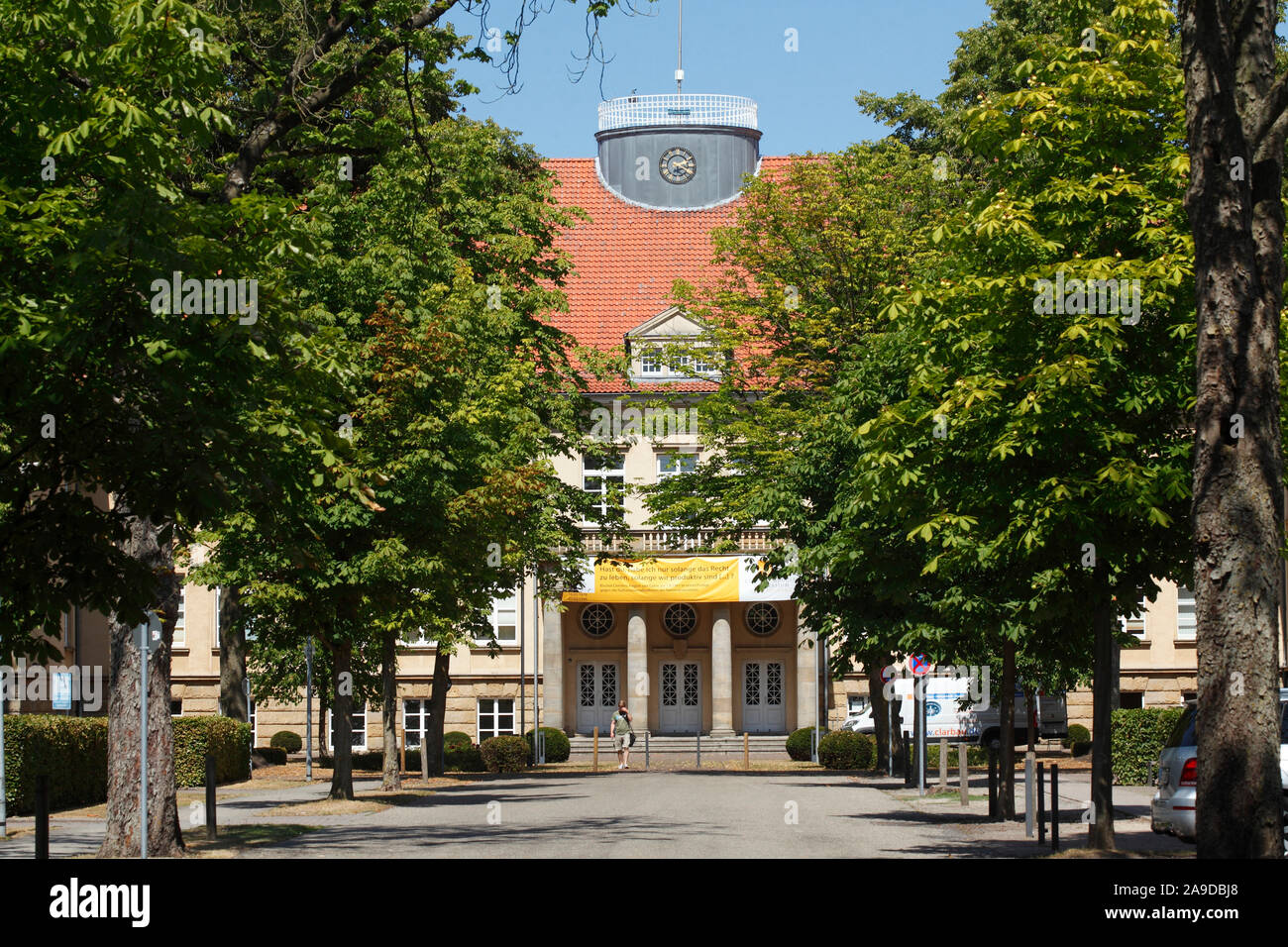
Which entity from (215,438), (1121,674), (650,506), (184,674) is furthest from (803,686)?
(215,438)

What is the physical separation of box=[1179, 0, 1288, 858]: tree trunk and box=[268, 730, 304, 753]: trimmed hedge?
42.6 m

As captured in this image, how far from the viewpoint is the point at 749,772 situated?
137ft

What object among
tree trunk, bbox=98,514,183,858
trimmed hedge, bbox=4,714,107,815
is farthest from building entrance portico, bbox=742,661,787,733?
tree trunk, bbox=98,514,183,858

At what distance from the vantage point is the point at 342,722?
88.6 feet

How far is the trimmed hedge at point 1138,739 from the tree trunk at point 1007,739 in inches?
179

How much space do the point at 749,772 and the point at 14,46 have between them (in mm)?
32691

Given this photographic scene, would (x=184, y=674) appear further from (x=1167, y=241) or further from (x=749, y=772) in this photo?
(x=1167, y=241)

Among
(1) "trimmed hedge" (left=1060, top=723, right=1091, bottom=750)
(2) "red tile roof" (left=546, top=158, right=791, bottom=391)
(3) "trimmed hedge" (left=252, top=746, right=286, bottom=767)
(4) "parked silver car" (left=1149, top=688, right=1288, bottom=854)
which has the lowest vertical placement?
(3) "trimmed hedge" (left=252, top=746, right=286, bottom=767)

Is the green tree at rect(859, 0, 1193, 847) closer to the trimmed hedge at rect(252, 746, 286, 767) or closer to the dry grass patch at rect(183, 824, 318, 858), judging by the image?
the dry grass patch at rect(183, 824, 318, 858)

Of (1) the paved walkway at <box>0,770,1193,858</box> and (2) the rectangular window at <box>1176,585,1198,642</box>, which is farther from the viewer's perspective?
(2) the rectangular window at <box>1176,585,1198,642</box>

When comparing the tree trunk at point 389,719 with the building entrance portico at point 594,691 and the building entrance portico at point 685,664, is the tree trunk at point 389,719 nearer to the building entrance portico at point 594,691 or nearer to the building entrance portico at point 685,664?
the building entrance portico at point 685,664

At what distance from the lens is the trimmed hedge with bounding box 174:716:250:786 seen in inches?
1364

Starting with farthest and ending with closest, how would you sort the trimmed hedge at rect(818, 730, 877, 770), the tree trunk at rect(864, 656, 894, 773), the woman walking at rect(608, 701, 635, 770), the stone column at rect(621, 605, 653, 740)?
the stone column at rect(621, 605, 653, 740) → the woman walking at rect(608, 701, 635, 770) → the trimmed hedge at rect(818, 730, 877, 770) → the tree trunk at rect(864, 656, 894, 773)

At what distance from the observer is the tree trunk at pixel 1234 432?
411 inches
